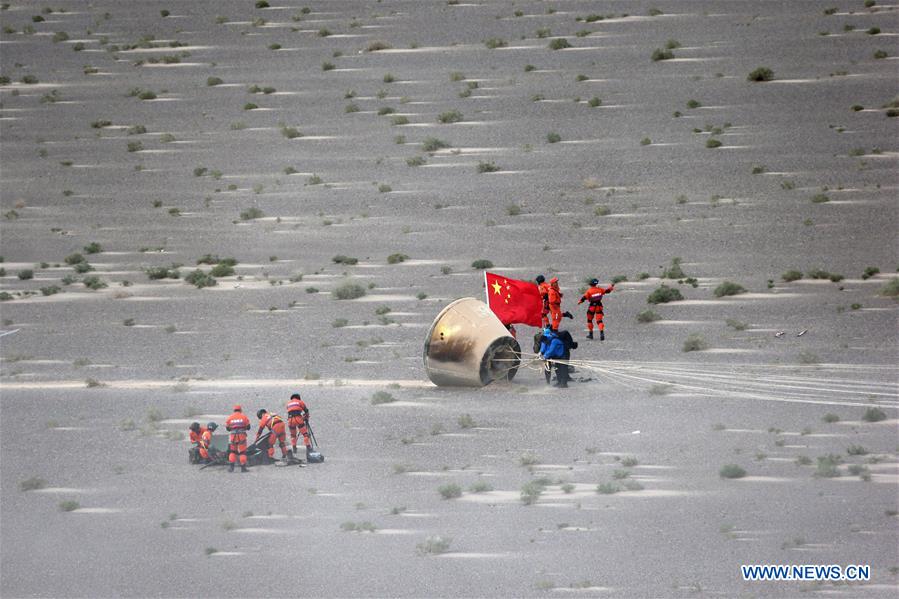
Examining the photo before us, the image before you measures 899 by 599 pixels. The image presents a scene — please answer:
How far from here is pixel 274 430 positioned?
26.7m

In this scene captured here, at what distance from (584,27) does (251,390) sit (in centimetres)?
4280

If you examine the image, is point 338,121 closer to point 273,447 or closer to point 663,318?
point 663,318

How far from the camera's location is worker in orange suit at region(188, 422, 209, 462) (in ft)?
89.6

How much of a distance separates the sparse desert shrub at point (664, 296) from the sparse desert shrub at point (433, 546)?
19.5 metres

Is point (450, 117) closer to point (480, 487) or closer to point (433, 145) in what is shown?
point (433, 145)

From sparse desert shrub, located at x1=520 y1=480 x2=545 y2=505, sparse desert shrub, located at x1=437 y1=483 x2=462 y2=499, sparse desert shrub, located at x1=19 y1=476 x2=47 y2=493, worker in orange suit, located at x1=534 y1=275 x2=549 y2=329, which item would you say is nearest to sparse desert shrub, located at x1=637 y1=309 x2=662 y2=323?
worker in orange suit, located at x1=534 y1=275 x2=549 y2=329

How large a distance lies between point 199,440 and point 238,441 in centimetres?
105

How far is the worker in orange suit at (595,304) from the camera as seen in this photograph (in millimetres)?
34656

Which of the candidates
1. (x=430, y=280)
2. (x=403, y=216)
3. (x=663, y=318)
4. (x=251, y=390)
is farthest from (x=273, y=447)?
(x=403, y=216)

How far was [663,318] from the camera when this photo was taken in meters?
40.6

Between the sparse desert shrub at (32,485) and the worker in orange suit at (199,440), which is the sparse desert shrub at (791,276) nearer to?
the worker in orange suit at (199,440)

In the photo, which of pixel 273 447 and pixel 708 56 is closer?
pixel 273 447

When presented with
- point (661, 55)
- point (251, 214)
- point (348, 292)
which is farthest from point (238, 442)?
point (661, 55)

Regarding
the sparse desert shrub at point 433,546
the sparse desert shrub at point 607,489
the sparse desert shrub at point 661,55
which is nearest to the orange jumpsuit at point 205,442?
the sparse desert shrub at point 433,546
